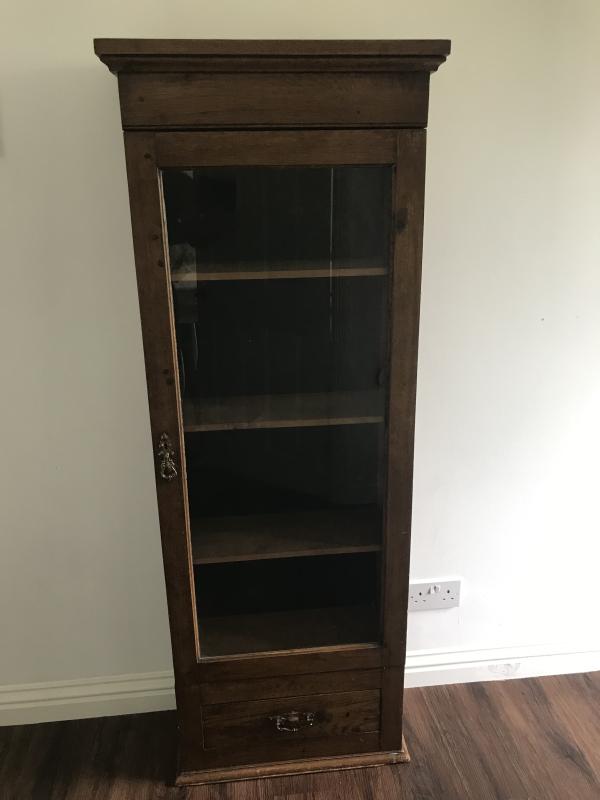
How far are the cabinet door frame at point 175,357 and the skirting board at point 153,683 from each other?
0.40m

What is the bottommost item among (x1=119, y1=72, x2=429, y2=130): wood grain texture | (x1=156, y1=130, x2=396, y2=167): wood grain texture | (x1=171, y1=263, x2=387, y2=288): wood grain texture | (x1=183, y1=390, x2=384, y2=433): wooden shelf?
(x1=183, y1=390, x2=384, y2=433): wooden shelf

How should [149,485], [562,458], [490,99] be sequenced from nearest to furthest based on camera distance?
[490,99] < [149,485] < [562,458]

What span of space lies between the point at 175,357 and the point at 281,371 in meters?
0.25

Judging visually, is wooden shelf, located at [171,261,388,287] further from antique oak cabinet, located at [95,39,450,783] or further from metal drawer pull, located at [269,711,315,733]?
metal drawer pull, located at [269,711,315,733]

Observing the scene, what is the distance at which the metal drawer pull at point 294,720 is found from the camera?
1625 millimetres

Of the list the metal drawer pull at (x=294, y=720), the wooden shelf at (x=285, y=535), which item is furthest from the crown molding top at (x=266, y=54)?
the metal drawer pull at (x=294, y=720)

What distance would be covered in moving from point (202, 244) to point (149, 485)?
74cm

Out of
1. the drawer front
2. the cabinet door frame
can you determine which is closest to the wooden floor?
the drawer front

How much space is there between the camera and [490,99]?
1.57 meters

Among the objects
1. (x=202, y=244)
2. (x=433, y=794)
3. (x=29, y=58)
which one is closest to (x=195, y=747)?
(x=433, y=794)

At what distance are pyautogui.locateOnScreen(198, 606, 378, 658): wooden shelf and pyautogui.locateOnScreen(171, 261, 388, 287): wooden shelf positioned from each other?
855mm

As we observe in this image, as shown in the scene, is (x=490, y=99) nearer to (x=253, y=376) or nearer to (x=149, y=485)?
(x=253, y=376)

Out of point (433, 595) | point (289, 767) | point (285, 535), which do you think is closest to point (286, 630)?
point (285, 535)

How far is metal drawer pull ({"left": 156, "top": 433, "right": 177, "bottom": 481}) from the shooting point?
1.37 metres
